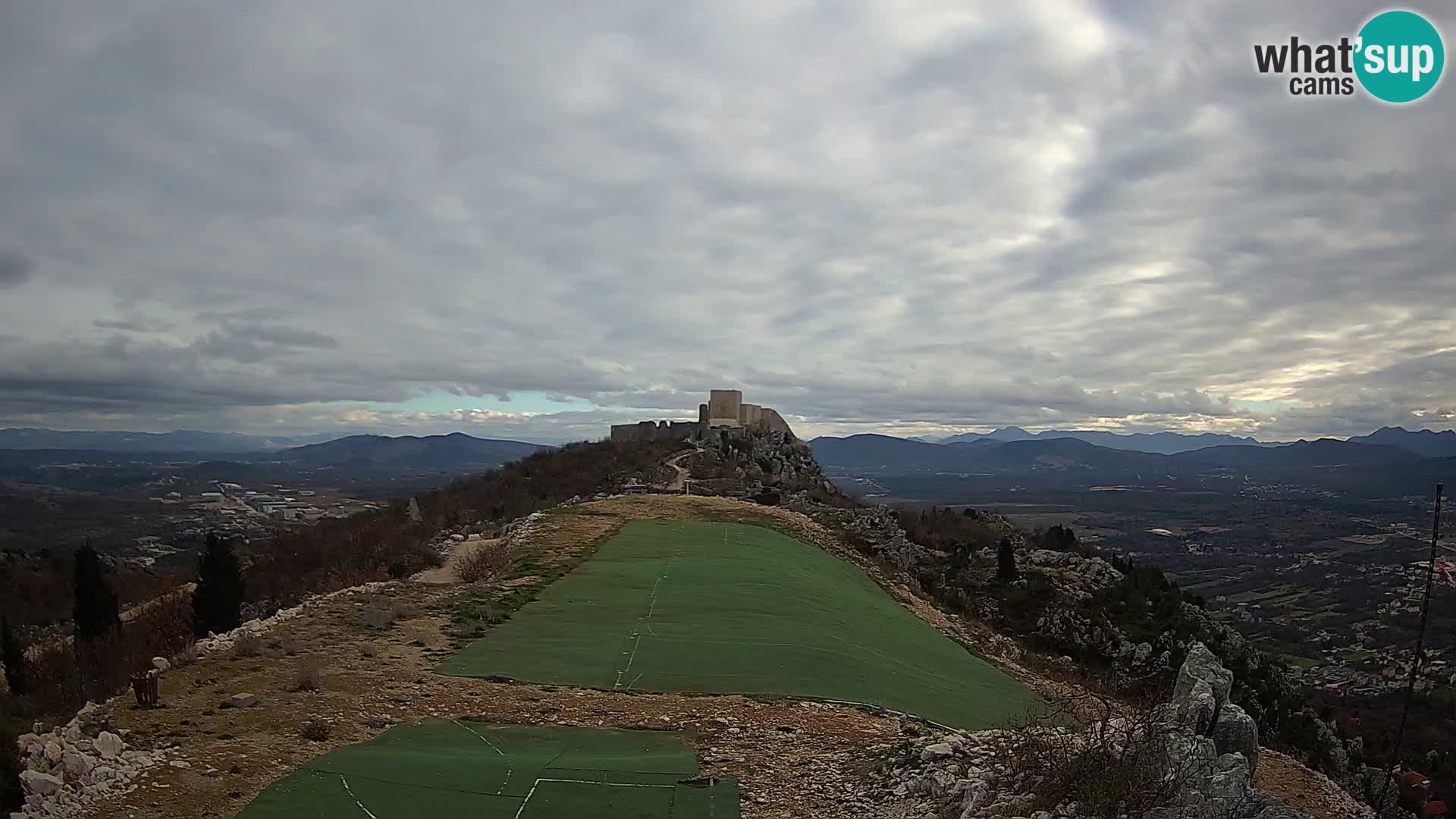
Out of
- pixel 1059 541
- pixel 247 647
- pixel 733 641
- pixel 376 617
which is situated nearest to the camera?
pixel 247 647

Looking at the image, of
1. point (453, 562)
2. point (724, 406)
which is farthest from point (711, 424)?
point (453, 562)

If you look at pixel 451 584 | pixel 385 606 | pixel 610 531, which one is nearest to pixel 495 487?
pixel 610 531

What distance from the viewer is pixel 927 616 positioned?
27.2 metres

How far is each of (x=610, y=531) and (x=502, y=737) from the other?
60.8 feet

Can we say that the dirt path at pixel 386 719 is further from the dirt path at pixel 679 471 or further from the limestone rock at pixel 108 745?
the dirt path at pixel 679 471

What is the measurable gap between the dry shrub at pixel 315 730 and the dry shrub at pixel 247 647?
3429mm

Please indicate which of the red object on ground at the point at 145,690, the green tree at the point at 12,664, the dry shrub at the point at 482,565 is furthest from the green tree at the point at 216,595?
the red object on ground at the point at 145,690

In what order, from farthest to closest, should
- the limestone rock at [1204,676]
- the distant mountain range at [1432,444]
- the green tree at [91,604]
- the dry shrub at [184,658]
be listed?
Result: the distant mountain range at [1432,444]
the green tree at [91,604]
the dry shrub at [184,658]
the limestone rock at [1204,676]

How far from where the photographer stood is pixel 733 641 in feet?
52.2

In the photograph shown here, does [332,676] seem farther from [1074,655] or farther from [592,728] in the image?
[1074,655]

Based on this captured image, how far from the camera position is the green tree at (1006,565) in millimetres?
42906

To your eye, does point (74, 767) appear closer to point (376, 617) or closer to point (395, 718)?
point (395, 718)

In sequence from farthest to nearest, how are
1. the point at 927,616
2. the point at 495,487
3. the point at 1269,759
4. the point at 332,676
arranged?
the point at 495,487 < the point at 927,616 < the point at 1269,759 < the point at 332,676

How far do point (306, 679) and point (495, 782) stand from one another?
4.41m
